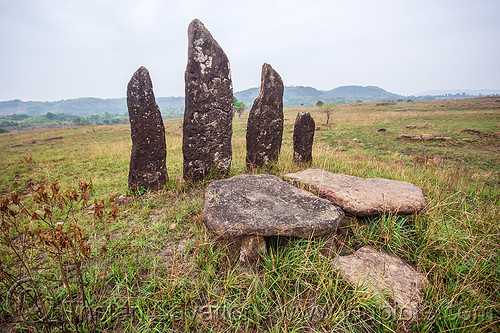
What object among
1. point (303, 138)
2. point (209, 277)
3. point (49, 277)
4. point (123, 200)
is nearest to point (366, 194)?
point (209, 277)

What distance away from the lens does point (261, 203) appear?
3539 millimetres

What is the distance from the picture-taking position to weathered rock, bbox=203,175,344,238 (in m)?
2.92

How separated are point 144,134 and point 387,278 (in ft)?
17.9

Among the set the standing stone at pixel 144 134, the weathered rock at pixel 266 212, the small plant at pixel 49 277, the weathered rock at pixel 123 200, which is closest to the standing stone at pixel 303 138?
the weathered rock at pixel 266 212

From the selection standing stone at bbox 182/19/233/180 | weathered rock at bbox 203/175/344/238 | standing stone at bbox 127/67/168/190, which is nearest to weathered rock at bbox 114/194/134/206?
standing stone at bbox 127/67/168/190

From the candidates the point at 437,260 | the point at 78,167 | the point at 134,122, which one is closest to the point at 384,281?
the point at 437,260

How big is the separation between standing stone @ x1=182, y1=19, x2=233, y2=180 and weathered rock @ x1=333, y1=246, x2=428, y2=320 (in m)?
4.08

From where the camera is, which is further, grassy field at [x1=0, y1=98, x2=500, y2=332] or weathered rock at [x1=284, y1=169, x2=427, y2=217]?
weathered rock at [x1=284, y1=169, x2=427, y2=217]

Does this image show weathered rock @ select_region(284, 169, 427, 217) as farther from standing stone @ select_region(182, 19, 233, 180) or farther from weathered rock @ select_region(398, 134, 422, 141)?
weathered rock @ select_region(398, 134, 422, 141)

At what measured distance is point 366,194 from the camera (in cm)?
371

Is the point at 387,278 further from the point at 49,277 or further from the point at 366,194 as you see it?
the point at 49,277

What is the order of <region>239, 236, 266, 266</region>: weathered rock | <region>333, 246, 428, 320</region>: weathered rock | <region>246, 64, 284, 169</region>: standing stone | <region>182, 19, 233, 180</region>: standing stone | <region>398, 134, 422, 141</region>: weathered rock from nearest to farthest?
1. <region>333, 246, 428, 320</region>: weathered rock
2. <region>239, 236, 266, 266</region>: weathered rock
3. <region>182, 19, 233, 180</region>: standing stone
4. <region>246, 64, 284, 169</region>: standing stone
5. <region>398, 134, 422, 141</region>: weathered rock

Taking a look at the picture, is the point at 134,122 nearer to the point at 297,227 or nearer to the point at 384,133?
the point at 297,227

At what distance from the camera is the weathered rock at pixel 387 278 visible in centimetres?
226
